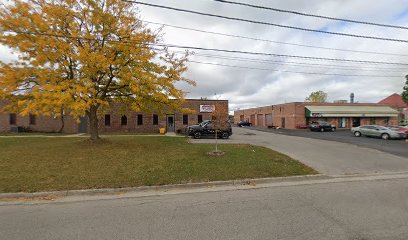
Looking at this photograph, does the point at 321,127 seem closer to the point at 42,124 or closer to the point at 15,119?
the point at 42,124

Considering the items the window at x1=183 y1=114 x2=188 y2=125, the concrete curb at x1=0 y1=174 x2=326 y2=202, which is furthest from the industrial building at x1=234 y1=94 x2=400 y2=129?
the concrete curb at x1=0 y1=174 x2=326 y2=202

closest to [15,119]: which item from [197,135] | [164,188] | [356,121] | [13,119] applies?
[13,119]

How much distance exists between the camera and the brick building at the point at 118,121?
23.1m

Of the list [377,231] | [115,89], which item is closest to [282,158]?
[377,231]

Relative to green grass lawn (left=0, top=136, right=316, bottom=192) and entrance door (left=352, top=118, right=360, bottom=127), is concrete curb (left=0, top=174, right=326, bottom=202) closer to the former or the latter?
green grass lawn (left=0, top=136, right=316, bottom=192)

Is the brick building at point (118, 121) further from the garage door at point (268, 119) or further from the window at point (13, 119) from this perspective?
the garage door at point (268, 119)

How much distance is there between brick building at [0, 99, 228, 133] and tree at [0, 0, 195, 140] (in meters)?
12.3

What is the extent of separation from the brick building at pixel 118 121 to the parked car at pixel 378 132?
15.4m

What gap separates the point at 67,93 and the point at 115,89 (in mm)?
3258

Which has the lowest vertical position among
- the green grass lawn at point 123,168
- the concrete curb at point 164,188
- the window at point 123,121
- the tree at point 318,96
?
the concrete curb at point 164,188

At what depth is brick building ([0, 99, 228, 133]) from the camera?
2312 centimetres

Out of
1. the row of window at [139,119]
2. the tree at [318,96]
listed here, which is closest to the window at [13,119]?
the row of window at [139,119]

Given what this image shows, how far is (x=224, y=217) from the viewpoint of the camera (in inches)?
153

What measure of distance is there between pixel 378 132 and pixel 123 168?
2478 cm
